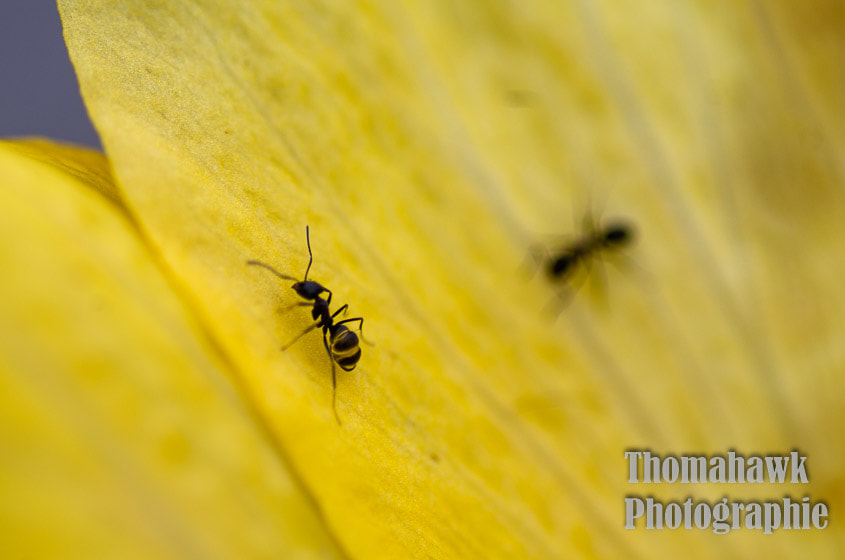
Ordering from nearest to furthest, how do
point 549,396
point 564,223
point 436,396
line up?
point 436,396, point 549,396, point 564,223

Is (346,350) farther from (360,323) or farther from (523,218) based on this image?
(523,218)

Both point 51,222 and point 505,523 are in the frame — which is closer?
point 51,222

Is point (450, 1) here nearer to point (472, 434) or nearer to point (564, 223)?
point (564, 223)

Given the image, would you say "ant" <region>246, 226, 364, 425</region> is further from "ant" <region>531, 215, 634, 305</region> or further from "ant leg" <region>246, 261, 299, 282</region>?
"ant" <region>531, 215, 634, 305</region>

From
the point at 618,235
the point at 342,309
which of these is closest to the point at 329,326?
the point at 342,309

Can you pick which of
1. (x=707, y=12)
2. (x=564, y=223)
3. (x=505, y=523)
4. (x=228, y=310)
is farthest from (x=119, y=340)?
A: (x=707, y=12)

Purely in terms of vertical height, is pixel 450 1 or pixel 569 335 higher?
pixel 450 1

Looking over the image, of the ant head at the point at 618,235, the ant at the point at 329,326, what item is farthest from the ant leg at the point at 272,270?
the ant head at the point at 618,235
